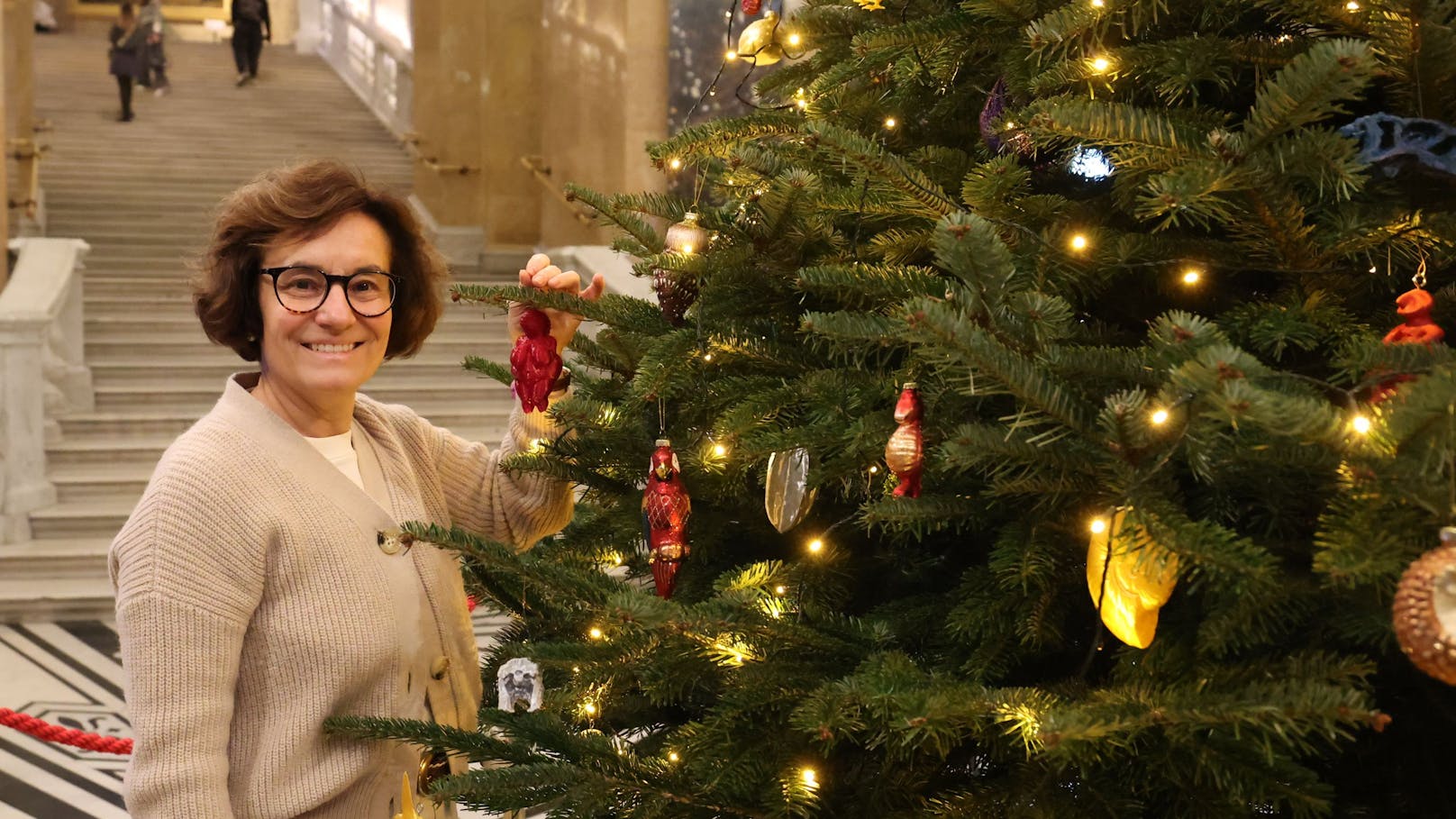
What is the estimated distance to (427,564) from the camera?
1.88m

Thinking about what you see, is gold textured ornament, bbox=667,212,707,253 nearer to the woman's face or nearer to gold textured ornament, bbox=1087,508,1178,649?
the woman's face

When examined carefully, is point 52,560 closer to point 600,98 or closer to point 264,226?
point 600,98

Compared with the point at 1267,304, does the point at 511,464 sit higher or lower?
lower

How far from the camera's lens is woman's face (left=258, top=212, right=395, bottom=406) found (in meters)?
1.82

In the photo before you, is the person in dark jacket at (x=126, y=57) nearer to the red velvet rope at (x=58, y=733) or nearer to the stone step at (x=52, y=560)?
the stone step at (x=52, y=560)

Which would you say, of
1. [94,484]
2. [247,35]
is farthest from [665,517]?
[247,35]

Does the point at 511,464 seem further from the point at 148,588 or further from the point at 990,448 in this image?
the point at 990,448

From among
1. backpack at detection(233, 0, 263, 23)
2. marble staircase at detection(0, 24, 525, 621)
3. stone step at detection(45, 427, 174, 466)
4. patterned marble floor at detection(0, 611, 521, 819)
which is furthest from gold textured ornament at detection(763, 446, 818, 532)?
backpack at detection(233, 0, 263, 23)

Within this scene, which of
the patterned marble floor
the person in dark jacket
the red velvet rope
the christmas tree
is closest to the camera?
the christmas tree

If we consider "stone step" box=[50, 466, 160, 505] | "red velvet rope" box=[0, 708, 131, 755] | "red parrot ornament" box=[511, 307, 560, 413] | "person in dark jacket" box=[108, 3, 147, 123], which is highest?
"person in dark jacket" box=[108, 3, 147, 123]

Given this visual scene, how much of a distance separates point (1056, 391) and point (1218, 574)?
179 millimetres

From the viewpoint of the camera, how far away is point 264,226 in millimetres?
1826

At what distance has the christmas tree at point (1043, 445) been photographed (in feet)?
3.27

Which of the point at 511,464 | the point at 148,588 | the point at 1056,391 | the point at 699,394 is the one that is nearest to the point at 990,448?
the point at 1056,391
